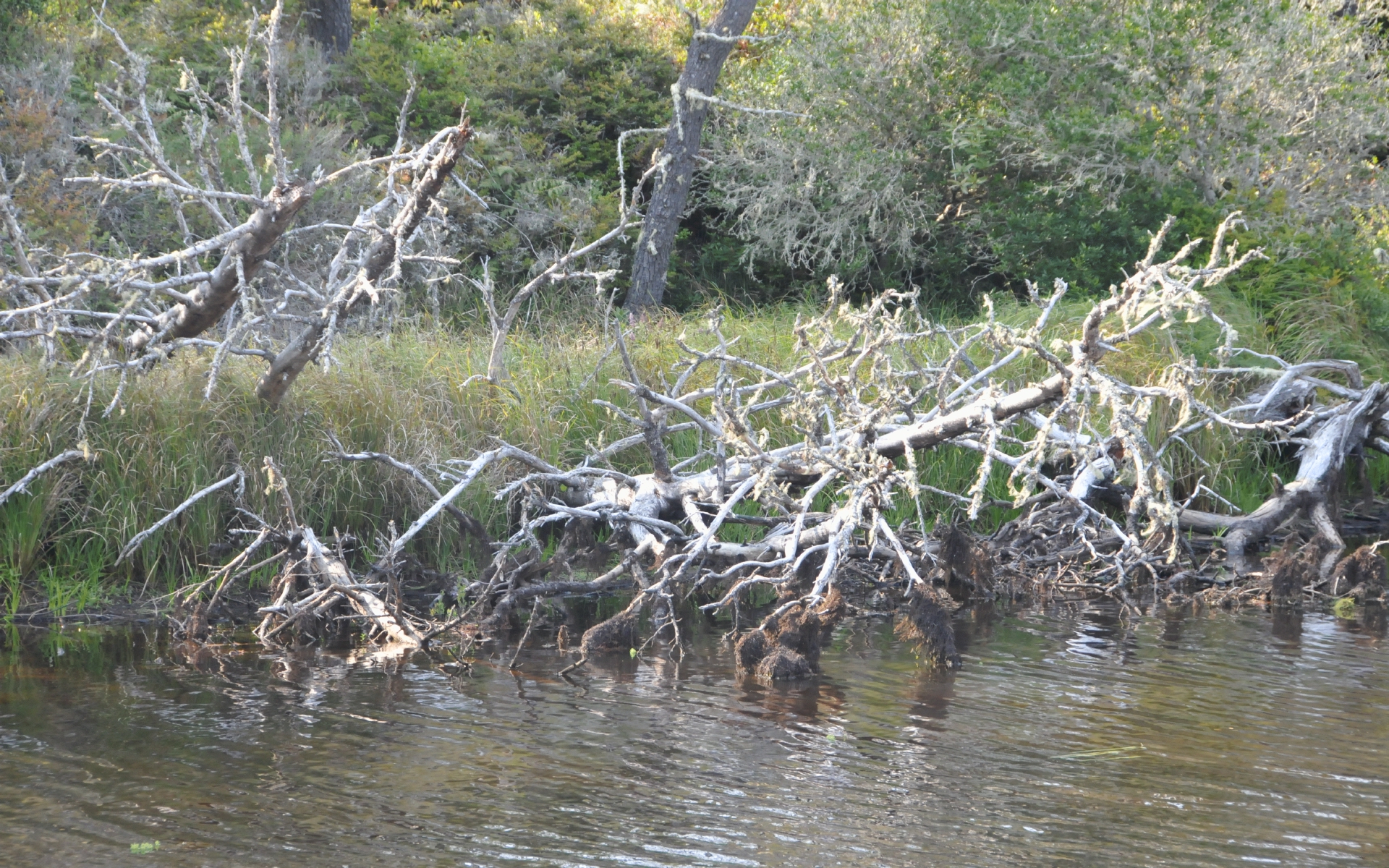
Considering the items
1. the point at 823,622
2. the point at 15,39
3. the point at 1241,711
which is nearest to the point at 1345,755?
the point at 1241,711

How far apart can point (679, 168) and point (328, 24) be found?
5.07 m

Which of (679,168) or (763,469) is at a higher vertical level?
(679,168)

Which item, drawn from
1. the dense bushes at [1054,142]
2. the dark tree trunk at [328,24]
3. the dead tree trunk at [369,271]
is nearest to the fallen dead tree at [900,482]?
the dead tree trunk at [369,271]

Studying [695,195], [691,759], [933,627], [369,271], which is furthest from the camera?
[695,195]

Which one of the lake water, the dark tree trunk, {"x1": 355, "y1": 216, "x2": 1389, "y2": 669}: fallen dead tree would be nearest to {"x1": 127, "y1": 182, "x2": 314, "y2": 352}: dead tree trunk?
{"x1": 355, "y1": 216, "x2": 1389, "y2": 669}: fallen dead tree

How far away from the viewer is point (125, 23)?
568 inches

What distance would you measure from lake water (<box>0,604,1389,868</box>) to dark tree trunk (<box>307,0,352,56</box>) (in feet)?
34.4

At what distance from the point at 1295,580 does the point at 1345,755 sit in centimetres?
324

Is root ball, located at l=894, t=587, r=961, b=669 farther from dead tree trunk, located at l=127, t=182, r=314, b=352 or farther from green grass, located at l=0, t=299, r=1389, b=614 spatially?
dead tree trunk, located at l=127, t=182, r=314, b=352

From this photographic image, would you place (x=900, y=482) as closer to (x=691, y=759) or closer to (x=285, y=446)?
(x=691, y=759)

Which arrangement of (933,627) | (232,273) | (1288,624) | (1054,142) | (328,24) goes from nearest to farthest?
→ (933,627) < (232,273) < (1288,624) < (1054,142) < (328,24)

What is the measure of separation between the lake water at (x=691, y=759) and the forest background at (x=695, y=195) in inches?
53.6

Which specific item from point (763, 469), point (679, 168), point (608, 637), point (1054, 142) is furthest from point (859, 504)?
point (679, 168)

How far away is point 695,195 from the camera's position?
15266 mm
